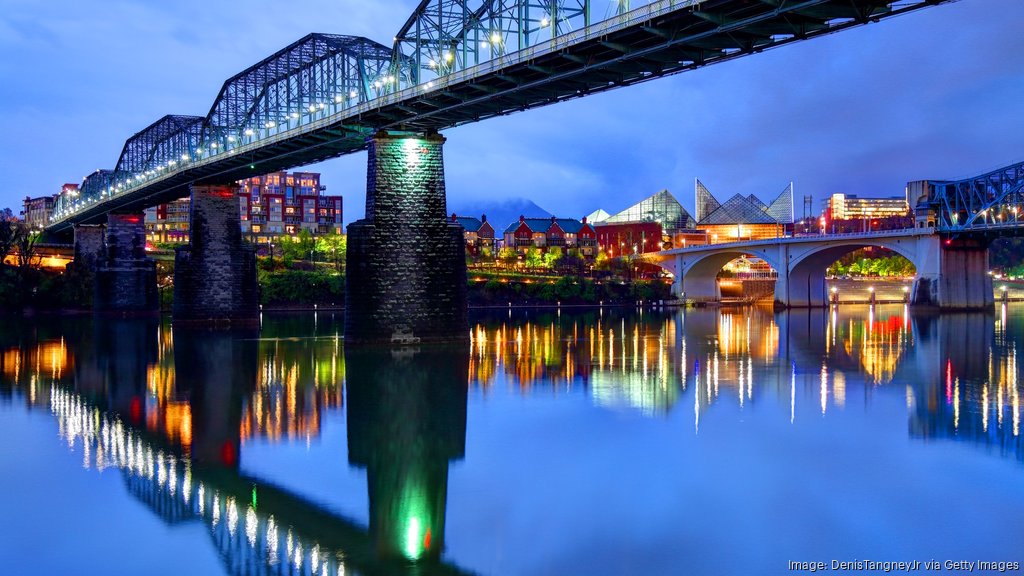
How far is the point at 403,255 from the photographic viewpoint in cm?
4562

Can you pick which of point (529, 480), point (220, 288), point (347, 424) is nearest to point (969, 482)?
point (529, 480)

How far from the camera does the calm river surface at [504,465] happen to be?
15492 millimetres

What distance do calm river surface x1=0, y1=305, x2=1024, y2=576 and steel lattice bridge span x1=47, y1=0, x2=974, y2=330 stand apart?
16.4ft

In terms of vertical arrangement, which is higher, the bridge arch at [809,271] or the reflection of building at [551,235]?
the reflection of building at [551,235]

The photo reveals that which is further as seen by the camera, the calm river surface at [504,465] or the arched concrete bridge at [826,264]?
the arched concrete bridge at [826,264]

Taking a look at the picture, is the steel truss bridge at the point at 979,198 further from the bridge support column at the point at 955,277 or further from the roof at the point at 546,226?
the roof at the point at 546,226

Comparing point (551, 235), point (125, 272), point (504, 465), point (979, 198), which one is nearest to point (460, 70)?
point (504, 465)

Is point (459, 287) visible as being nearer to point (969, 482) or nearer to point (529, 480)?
point (529, 480)

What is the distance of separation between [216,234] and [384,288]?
2815 centimetres

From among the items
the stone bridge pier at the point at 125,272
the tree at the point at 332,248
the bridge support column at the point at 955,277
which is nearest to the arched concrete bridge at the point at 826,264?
the bridge support column at the point at 955,277

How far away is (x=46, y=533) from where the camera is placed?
16.8m

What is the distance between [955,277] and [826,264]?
19.9m

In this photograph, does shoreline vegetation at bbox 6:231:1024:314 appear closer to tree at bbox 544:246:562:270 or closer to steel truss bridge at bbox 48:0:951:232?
tree at bbox 544:246:562:270

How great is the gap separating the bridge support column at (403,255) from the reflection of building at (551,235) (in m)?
129
